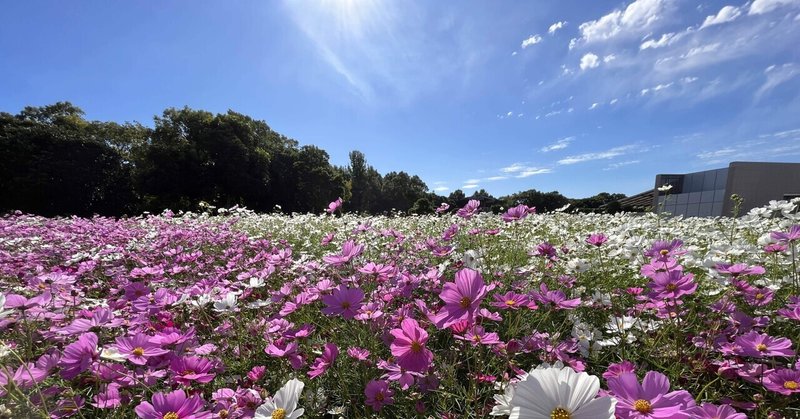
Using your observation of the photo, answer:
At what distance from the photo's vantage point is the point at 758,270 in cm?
140

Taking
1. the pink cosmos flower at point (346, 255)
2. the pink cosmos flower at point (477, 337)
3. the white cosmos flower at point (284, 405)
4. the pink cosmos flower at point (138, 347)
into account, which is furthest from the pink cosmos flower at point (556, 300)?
the pink cosmos flower at point (138, 347)

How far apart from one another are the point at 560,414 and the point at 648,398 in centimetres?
21

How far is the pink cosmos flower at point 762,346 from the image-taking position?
1141 millimetres

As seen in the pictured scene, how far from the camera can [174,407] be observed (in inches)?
34.2

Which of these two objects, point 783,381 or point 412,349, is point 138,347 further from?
point 783,381

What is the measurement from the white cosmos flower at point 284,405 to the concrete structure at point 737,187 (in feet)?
83.2

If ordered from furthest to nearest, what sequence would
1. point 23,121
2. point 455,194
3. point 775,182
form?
point 455,194 < point 775,182 < point 23,121

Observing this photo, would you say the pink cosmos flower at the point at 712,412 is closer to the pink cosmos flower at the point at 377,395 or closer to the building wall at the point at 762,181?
the pink cosmos flower at the point at 377,395

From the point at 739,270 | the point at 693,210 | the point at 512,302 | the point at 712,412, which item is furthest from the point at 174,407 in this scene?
the point at 693,210

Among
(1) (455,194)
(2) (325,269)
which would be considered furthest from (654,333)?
(1) (455,194)

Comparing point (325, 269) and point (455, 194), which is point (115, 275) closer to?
point (325, 269)

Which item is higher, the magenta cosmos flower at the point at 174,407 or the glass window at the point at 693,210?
the glass window at the point at 693,210

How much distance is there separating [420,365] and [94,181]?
25.5 m

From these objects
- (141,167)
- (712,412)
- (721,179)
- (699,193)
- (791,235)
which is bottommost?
(712,412)
